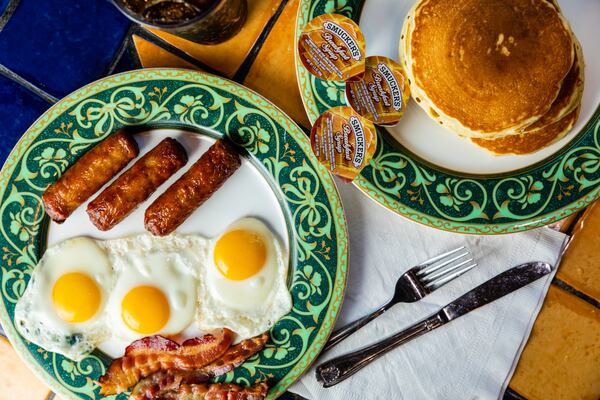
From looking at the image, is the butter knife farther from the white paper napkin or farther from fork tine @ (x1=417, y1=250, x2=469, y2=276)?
fork tine @ (x1=417, y1=250, x2=469, y2=276)

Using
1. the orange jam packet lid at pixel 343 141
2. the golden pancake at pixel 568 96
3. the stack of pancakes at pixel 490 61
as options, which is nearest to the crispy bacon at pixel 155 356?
the orange jam packet lid at pixel 343 141

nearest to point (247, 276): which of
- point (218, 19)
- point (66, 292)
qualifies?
point (66, 292)

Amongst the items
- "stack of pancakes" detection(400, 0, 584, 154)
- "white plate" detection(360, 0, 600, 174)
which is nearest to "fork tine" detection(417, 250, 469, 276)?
"white plate" detection(360, 0, 600, 174)

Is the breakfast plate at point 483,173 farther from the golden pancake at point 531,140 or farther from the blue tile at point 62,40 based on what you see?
the blue tile at point 62,40

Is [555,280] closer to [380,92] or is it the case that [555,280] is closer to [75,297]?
[380,92]

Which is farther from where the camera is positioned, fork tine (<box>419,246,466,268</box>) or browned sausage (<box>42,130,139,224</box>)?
fork tine (<box>419,246,466,268</box>)

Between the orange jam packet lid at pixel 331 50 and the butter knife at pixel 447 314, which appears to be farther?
the butter knife at pixel 447 314
